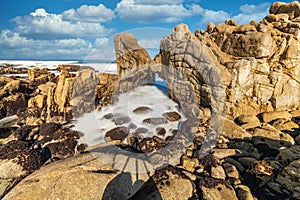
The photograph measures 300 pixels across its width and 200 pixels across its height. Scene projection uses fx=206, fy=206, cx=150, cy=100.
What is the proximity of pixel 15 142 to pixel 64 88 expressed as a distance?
26.6 ft

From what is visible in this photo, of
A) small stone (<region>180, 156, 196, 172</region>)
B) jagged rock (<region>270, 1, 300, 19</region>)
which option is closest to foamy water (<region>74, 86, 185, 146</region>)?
A: small stone (<region>180, 156, 196, 172</region>)

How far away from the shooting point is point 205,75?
1988 cm

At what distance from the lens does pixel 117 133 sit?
1798 centimetres

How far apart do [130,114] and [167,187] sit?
1305 cm

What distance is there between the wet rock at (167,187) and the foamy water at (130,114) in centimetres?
724

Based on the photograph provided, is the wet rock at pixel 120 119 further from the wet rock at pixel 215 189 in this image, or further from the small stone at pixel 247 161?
the wet rock at pixel 215 189

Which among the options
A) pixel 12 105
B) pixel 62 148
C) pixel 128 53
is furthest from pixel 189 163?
pixel 12 105

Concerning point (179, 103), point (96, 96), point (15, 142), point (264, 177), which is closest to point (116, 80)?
point (96, 96)

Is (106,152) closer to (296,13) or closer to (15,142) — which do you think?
(15,142)

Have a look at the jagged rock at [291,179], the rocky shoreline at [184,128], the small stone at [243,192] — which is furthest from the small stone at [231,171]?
the jagged rock at [291,179]

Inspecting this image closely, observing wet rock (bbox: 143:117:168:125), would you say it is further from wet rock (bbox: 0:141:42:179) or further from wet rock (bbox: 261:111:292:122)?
wet rock (bbox: 0:141:42:179)

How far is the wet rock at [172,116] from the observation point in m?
20.6

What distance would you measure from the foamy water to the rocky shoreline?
1.67 ft

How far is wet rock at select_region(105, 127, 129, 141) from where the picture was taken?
17.3m
